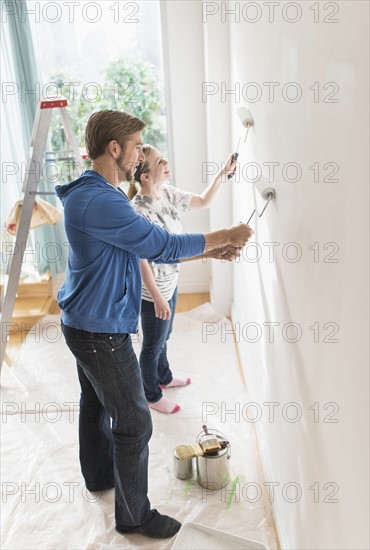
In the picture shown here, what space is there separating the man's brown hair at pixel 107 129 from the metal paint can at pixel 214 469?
3.81ft

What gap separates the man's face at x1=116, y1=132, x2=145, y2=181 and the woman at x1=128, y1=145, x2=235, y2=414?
0.35 metres

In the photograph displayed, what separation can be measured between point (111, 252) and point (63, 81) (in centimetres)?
221

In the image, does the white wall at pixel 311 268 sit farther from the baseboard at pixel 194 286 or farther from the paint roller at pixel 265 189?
the baseboard at pixel 194 286

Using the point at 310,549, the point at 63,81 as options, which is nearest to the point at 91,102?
the point at 63,81

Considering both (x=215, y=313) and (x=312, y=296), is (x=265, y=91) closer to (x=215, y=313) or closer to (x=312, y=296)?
(x=312, y=296)

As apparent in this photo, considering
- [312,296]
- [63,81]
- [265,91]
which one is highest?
[63,81]

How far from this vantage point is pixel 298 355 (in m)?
1.47

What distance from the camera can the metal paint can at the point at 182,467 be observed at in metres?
2.16

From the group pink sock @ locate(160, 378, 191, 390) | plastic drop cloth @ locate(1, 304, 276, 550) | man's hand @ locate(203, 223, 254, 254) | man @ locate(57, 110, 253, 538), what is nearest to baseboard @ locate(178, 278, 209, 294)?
plastic drop cloth @ locate(1, 304, 276, 550)

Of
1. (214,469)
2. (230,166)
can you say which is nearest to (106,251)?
(230,166)

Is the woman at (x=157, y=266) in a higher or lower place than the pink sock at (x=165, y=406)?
higher

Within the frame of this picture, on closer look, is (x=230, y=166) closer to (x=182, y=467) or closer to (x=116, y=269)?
(x=116, y=269)

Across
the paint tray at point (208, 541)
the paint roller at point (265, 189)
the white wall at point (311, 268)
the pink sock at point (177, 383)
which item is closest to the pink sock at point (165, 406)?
the pink sock at point (177, 383)

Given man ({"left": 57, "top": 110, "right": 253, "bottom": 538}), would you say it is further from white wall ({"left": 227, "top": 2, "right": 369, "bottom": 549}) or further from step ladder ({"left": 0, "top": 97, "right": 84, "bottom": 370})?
step ladder ({"left": 0, "top": 97, "right": 84, "bottom": 370})
